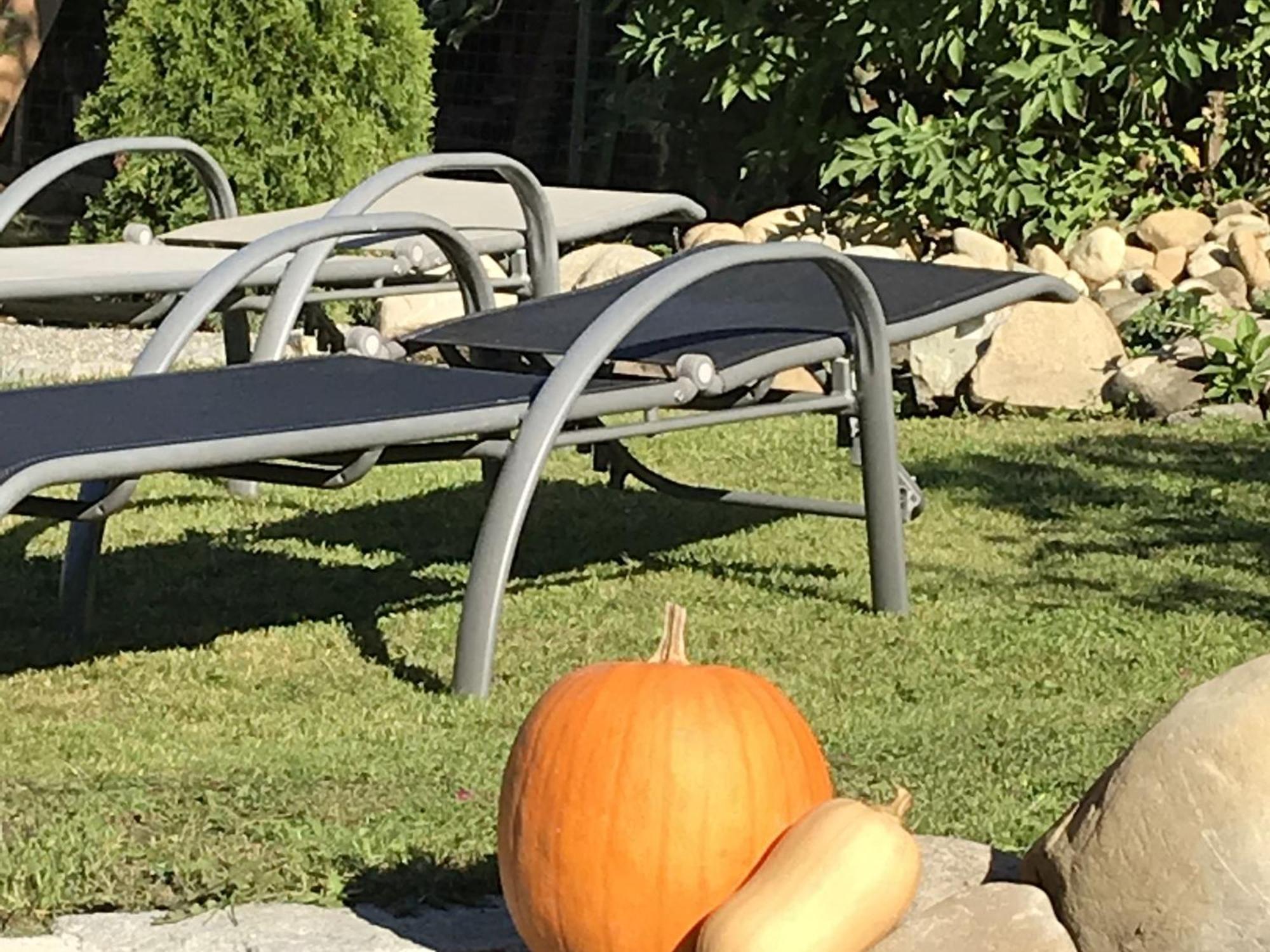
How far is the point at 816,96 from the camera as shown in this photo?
9.63 meters

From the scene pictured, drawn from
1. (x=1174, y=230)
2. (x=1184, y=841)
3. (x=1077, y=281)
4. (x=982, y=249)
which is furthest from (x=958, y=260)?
(x=1184, y=841)

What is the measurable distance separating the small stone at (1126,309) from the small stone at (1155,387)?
1.58 ft

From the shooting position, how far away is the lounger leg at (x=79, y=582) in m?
4.77

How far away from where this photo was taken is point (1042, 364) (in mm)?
7863

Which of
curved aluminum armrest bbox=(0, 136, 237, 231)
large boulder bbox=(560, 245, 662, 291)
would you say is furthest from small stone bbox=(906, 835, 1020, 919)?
large boulder bbox=(560, 245, 662, 291)

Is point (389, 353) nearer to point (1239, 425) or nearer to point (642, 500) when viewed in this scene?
point (642, 500)

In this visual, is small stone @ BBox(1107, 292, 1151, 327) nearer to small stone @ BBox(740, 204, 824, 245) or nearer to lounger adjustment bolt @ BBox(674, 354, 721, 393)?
small stone @ BBox(740, 204, 824, 245)

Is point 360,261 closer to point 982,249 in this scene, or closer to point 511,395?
point 511,395

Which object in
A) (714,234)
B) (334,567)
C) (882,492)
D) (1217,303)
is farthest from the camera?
(714,234)

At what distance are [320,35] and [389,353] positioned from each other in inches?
160

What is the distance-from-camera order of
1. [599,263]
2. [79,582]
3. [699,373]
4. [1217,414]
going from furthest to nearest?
1. [599,263]
2. [1217,414]
3. [79,582]
4. [699,373]

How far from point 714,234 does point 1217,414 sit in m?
2.48

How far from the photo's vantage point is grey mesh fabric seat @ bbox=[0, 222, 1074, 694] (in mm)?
3908

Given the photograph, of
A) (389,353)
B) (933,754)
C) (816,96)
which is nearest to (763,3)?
(816,96)
